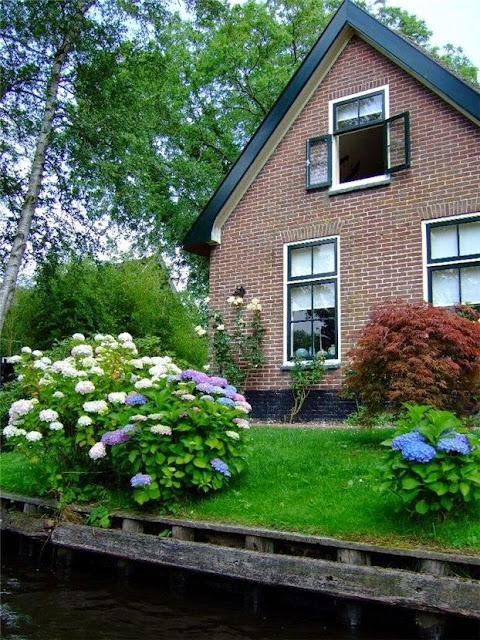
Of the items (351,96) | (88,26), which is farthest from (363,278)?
(88,26)

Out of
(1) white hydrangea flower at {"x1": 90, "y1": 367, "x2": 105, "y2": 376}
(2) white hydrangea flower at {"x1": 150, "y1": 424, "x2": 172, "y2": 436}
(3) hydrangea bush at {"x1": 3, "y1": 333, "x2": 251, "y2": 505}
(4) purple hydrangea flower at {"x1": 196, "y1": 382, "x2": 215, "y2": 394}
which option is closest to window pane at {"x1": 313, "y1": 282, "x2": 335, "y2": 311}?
(3) hydrangea bush at {"x1": 3, "y1": 333, "x2": 251, "y2": 505}

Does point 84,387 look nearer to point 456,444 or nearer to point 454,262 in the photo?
point 456,444

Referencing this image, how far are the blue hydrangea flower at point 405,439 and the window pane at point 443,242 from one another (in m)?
5.99

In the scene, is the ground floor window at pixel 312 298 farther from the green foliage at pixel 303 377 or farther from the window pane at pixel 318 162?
the window pane at pixel 318 162

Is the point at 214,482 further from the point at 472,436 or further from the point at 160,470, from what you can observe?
the point at 472,436

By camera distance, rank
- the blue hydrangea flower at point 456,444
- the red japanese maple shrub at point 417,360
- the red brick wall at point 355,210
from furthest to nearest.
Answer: the red brick wall at point 355,210, the red japanese maple shrub at point 417,360, the blue hydrangea flower at point 456,444

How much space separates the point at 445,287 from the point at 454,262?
424mm

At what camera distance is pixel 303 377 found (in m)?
11.3

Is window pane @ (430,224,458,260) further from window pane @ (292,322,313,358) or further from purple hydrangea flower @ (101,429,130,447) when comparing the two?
purple hydrangea flower @ (101,429,130,447)

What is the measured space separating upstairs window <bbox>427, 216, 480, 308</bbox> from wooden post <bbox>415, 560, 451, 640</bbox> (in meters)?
6.26

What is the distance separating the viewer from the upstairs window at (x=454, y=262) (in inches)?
398

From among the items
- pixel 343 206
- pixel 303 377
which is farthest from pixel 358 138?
pixel 303 377

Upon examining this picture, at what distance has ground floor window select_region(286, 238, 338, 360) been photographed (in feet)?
37.4

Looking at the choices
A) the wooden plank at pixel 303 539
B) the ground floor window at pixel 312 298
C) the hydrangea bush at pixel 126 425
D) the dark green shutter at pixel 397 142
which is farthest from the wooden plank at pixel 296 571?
the dark green shutter at pixel 397 142
